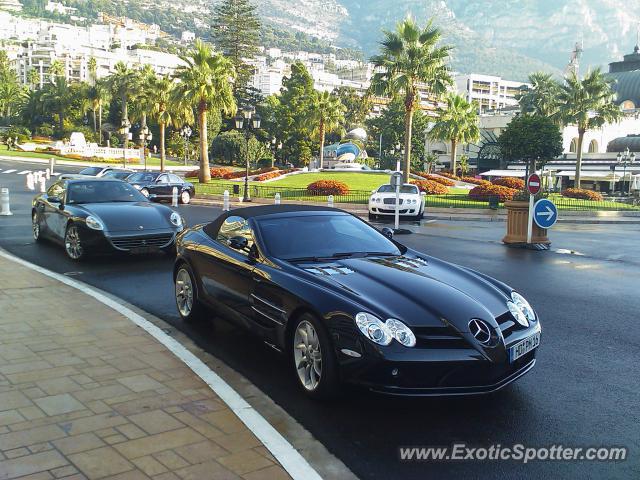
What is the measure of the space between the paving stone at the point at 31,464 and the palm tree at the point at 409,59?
109 feet

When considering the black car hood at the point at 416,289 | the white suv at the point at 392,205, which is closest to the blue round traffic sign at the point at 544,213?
the white suv at the point at 392,205

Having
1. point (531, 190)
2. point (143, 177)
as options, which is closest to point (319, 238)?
point (531, 190)

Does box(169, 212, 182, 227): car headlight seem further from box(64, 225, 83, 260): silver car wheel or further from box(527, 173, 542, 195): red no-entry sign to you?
box(527, 173, 542, 195): red no-entry sign

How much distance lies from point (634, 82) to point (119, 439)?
142 metres

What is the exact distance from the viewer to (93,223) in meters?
10.4

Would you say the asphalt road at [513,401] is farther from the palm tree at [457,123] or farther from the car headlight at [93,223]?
the palm tree at [457,123]

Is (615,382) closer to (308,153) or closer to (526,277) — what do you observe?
(526,277)

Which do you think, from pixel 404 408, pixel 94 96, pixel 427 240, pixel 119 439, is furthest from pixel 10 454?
pixel 94 96

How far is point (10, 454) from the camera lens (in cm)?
367

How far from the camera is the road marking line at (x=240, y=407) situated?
3.64 metres

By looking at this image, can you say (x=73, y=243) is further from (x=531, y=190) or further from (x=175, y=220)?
(x=531, y=190)

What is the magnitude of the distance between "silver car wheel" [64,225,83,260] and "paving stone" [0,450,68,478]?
738cm

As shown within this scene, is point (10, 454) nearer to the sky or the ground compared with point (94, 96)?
nearer to the ground

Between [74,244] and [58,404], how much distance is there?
6.84m
